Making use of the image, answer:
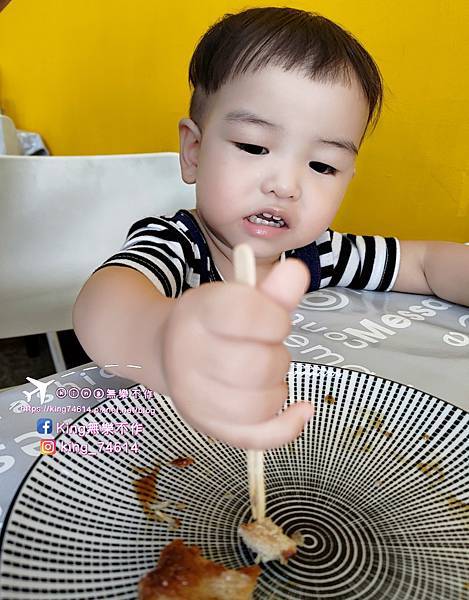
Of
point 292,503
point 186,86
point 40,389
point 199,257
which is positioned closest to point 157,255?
point 199,257

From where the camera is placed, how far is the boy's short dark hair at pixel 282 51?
541 millimetres

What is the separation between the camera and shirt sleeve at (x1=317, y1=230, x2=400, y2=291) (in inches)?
30.6

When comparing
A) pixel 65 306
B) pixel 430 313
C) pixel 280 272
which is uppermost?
pixel 280 272

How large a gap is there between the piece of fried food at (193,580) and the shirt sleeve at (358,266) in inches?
21.0

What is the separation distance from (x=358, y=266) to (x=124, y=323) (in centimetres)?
48

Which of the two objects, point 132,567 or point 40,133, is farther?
point 40,133

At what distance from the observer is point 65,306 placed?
1.00 meters

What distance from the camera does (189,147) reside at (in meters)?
0.66

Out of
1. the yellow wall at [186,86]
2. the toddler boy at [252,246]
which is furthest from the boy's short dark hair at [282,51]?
the yellow wall at [186,86]

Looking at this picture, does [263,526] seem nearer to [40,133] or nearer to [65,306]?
[65,306]

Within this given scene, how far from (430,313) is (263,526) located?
19.0 inches

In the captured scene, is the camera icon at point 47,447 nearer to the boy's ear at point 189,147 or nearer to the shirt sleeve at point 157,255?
the shirt sleeve at point 157,255

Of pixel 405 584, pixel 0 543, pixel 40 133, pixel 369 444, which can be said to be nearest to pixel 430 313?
pixel 369 444

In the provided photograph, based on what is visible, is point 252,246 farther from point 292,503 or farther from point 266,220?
point 292,503
